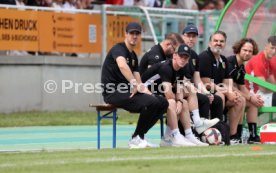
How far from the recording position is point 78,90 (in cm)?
2289

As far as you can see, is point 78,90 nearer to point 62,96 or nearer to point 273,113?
point 62,96

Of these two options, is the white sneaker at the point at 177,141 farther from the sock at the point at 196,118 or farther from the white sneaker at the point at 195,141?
the sock at the point at 196,118

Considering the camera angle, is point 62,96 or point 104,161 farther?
point 62,96

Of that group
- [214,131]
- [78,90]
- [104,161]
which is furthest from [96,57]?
[104,161]

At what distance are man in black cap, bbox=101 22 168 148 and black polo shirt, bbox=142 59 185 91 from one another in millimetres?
208

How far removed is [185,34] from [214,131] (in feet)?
5.44

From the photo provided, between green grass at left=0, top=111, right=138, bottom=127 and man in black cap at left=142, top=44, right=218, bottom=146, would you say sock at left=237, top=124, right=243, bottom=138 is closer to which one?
man in black cap at left=142, top=44, right=218, bottom=146

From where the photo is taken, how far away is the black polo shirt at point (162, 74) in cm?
1442

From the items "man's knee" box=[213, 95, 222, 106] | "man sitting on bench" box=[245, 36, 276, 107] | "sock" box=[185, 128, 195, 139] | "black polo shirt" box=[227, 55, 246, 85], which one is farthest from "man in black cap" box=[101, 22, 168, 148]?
"man sitting on bench" box=[245, 36, 276, 107]

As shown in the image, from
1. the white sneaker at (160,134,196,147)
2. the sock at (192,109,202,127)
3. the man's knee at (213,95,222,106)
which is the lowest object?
the white sneaker at (160,134,196,147)

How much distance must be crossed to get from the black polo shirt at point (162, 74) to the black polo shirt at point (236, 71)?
152cm

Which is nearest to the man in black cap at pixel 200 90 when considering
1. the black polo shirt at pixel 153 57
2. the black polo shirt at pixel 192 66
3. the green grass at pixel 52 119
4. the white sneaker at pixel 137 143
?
the black polo shirt at pixel 192 66

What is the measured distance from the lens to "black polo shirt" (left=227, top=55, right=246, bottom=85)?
16047 millimetres

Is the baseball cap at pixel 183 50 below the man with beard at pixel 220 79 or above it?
above
